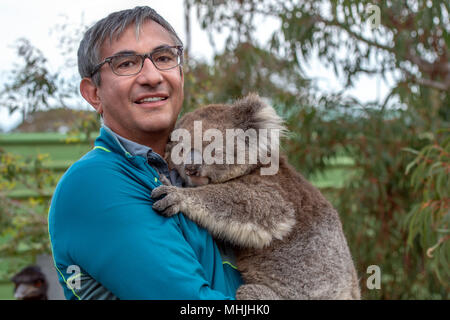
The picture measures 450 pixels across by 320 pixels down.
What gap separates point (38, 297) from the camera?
311cm

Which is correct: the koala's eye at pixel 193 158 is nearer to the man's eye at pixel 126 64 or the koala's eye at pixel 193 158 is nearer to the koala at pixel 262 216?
the koala at pixel 262 216

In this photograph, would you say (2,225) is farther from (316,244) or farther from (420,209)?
(420,209)

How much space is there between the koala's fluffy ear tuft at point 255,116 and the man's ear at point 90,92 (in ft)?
1.65

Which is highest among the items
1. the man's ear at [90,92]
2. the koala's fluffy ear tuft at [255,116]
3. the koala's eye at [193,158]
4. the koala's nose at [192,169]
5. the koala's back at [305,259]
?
the man's ear at [90,92]

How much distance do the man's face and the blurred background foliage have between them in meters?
1.81

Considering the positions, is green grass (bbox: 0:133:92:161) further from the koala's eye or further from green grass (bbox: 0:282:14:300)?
the koala's eye

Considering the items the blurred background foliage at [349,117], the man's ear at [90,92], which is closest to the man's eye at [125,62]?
the man's ear at [90,92]

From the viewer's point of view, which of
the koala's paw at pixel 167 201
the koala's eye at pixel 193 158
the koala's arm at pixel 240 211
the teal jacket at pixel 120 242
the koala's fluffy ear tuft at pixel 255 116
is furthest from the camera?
the koala's fluffy ear tuft at pixel 255 116

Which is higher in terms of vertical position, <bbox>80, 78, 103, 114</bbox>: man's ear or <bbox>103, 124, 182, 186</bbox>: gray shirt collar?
<bbox>80, 78, 103, 114</bbox>: man's ear

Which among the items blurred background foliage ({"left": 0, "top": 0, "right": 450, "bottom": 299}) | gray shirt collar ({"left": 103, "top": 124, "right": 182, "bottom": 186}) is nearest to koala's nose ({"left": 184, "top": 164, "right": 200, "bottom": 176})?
gray shirt collar ({"left": 103, "top": 124, "right": 182, "bottom": 186})

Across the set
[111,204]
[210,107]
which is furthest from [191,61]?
[111,204]

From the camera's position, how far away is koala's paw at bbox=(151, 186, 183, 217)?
1232 mm

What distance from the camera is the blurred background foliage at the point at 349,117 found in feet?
10.9

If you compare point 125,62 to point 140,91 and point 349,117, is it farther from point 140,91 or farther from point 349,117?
point 349,117
